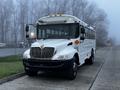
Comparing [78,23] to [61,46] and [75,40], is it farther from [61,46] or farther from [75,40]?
[61,46]

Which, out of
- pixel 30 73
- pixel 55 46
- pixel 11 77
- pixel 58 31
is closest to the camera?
pixel 11 77

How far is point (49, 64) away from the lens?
10.9 m

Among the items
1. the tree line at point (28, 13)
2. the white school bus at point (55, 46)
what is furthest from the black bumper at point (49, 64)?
the tree line at point (28, 13)

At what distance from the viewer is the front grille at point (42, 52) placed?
36.1 feet

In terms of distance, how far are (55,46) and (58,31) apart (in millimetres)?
1790

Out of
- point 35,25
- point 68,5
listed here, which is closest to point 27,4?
point 68,5

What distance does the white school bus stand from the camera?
36.0 feet

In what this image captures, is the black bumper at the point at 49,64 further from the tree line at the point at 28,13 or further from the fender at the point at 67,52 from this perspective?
the tree line at the point at 28,13

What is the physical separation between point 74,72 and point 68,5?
46.3 meters

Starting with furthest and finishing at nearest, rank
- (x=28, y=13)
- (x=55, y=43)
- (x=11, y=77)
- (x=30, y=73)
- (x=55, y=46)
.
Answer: (x=28, y=13) < (x=30, y=73) < (x=55, y=43) < (x=55, y=46) < (x=11, y=77)

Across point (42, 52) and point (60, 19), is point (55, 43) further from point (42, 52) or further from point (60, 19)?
point (60, 19)

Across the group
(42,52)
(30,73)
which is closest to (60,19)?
(42,52)

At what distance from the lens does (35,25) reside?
13266mm

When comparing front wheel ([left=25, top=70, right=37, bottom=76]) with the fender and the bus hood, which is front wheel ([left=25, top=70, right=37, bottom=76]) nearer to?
the bus hood
